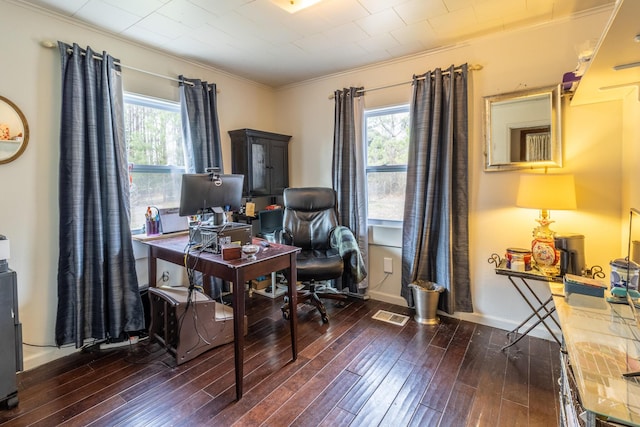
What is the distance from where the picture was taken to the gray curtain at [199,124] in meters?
2.94

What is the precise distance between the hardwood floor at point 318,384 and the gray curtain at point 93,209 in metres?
0.29

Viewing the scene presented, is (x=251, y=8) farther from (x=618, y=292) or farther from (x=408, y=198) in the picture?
(x=618, y=292)

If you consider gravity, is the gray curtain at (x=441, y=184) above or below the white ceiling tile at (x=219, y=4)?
below

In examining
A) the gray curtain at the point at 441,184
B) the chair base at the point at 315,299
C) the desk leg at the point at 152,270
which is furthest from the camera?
the chair base at the point at 315,299

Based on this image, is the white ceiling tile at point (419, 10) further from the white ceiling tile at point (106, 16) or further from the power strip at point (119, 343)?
the power strip at point (119, 343)

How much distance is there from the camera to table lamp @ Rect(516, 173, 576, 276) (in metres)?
2.06

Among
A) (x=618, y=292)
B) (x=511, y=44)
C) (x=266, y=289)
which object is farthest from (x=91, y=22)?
(x=618, y=292)

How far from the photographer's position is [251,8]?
212cm

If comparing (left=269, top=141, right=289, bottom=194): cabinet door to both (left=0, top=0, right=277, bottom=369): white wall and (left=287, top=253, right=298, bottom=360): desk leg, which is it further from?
(left=0, top=0, right=277, bottom=369): white wall

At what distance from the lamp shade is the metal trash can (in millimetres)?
1038

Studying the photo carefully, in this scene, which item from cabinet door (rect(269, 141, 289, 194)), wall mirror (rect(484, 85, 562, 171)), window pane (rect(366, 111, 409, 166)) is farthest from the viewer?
cabinet door (rect(269, 141, 289, 194))

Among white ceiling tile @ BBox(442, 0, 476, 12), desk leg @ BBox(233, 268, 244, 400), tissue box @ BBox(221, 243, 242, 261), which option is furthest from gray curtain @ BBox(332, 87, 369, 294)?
desk leg @ BBox(233, 268, 244, 400)

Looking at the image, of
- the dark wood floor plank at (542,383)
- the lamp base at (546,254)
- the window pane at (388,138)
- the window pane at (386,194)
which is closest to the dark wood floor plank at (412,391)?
the dark wood floor plank at (542,383)

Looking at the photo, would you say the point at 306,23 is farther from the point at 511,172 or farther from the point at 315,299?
the point at 315,299
